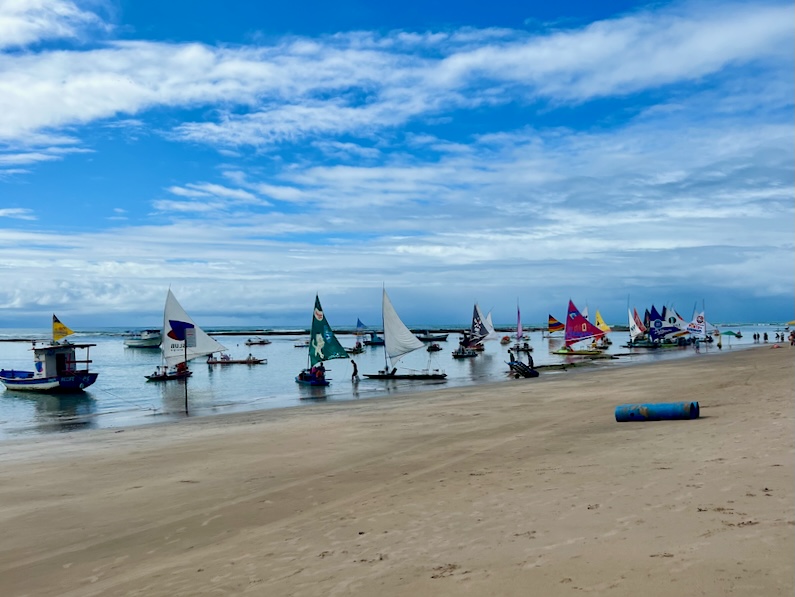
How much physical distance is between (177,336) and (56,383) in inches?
436

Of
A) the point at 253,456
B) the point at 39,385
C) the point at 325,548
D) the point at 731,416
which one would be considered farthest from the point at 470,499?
the point at 39,385

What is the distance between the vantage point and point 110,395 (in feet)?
147

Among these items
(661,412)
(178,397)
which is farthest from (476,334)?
(661,412)

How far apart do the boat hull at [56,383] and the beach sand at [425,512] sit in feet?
94.3

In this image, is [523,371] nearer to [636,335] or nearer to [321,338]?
[321,338]

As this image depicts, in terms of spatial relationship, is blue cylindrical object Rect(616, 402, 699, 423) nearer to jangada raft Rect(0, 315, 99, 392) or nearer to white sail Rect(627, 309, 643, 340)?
jangada raft Rect(0, 315, 99, 392)

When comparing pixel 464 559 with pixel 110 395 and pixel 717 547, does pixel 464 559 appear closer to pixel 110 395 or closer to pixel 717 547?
pixel 717 547

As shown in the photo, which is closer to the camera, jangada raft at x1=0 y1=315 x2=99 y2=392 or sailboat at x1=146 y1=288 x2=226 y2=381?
sailboat at x1=146 y1=288 x2=226 y2=381

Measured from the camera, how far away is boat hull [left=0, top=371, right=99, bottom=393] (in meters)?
44.5

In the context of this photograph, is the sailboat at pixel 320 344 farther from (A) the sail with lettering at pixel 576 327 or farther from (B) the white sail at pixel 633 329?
(B) the white sail at pixel 633 329

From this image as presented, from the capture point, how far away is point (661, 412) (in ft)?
54.5

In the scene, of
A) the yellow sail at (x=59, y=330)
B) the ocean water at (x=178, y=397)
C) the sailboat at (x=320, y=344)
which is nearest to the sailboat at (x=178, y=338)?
the ocean water at (x=178, y=397)

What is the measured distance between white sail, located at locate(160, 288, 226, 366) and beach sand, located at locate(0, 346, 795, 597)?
21.8 meters

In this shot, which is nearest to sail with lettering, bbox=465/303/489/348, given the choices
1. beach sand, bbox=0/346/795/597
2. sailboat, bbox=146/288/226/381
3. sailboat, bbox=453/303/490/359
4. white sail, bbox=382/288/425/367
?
sailboat, bbox=453/303/490/359
